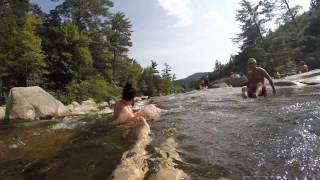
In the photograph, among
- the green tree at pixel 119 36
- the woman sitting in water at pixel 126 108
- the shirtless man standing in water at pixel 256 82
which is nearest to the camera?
the woman sitting in water at pixel 126 108

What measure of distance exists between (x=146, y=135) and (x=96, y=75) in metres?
39.4

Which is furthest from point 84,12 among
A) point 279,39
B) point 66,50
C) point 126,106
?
point 126,106

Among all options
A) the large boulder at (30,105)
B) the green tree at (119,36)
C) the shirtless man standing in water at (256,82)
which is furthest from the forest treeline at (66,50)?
the shirtless man standing in water at (256,82)

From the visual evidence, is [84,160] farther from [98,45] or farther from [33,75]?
[98,45]

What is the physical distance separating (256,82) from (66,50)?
29.1 metres

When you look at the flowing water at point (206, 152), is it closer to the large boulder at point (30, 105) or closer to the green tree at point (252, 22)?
the large boulder at point (30, 105)

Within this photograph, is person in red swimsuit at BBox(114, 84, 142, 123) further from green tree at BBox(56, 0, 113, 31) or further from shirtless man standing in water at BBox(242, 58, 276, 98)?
green tree at BBox(56, 0, 113, 31)

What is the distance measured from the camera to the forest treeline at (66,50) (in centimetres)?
3109

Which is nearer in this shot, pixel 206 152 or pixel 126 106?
pixel 206 152

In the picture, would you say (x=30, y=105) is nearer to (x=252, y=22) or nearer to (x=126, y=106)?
(x=126, y=106)

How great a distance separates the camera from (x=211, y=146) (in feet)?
19.0

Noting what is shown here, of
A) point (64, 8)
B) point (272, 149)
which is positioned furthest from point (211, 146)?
point (64, 8)

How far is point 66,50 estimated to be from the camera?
39625 mm

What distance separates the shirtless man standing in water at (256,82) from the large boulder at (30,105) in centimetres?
1022
